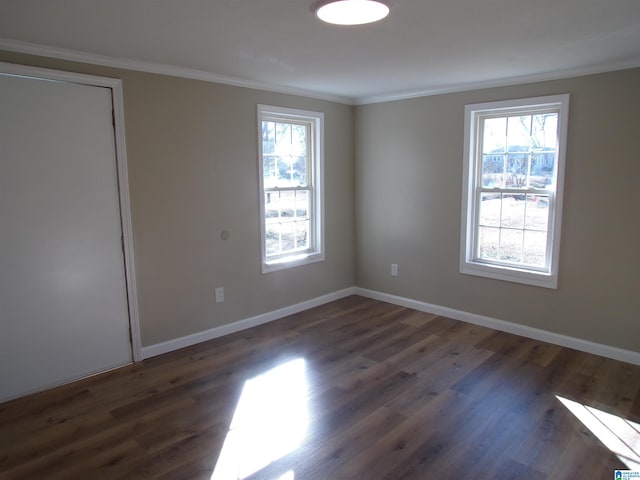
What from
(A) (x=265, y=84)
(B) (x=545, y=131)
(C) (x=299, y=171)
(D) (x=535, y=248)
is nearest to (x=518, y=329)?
(D) (x=535, y=248)

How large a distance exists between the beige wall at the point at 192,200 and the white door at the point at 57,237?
189mm

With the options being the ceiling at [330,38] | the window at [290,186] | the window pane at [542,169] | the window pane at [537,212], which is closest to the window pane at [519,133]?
the window pane at [542,169]

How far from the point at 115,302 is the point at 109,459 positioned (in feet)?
4.24

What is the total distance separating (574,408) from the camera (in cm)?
278

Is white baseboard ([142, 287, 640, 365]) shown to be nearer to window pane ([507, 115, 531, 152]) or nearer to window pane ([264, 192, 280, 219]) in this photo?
window pane ([264, 192, 280, 219])

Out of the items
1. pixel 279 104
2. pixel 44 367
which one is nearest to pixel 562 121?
pixel 279 104

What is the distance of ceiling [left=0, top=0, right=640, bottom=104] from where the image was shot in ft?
7.00

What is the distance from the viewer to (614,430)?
2.54 metres

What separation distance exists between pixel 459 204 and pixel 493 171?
442 millimetres

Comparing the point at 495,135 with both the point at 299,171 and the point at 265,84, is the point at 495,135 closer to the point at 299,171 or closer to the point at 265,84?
the point at 299,171

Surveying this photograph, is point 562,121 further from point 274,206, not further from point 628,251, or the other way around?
point 274,206

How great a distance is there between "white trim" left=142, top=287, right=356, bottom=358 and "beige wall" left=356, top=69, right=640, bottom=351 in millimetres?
556

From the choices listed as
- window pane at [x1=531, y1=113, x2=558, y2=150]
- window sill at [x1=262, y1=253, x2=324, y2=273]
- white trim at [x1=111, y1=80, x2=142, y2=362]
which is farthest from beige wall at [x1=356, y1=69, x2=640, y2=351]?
white trim at [x1=111, y1=80, x2=142, y2=362]

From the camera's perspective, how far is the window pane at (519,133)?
385 centimetres
